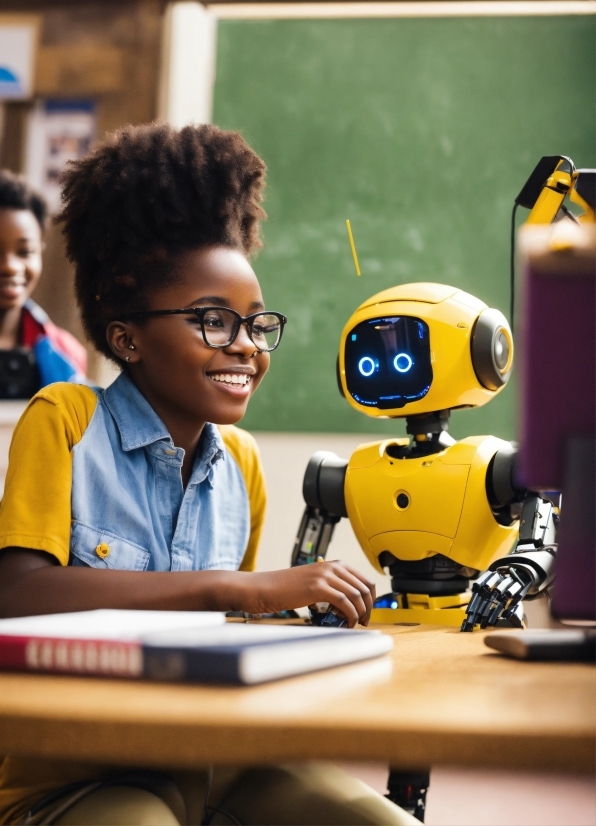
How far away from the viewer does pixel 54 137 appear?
2523mm

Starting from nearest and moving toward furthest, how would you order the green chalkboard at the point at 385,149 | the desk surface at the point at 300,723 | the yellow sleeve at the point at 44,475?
the desk surface at the point at 300,723 < the yellow sleeve at the point at 44,475 < the green chalkboard at the point at 385,149

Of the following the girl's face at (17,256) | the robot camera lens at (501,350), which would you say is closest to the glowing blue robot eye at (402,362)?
the robot camera lens at (501,350)

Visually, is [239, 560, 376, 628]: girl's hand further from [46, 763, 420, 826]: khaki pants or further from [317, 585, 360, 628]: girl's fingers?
[46, 763, 420, 826]: khaki pants

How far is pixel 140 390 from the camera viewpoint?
3.77 ft

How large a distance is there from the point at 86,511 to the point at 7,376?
1.37 meters

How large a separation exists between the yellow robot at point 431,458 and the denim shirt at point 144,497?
0.17 meters

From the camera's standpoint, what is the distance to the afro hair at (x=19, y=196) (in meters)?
2.36

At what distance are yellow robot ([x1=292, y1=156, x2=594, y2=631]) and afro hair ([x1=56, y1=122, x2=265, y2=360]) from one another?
0.25m

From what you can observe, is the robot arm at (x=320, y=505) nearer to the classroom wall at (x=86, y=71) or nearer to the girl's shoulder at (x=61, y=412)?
the girl's shoulder at (x=61, y=412)

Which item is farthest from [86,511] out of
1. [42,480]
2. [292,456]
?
[292,456]

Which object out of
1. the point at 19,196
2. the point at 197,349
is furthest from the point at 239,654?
the point at 19,196

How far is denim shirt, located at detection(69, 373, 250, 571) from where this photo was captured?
3.22ft

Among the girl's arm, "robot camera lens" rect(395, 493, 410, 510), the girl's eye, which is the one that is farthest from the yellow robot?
the girl's arm

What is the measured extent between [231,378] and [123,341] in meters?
0.16
